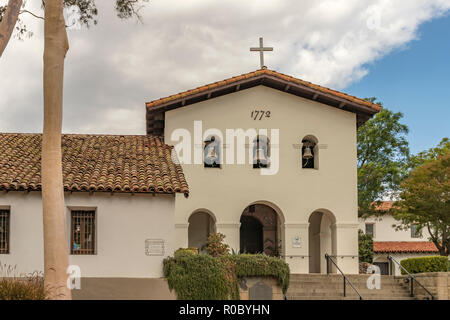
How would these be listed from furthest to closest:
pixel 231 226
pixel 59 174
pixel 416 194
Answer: pixel 416 194 < pixel 231 226 < pixel 59 174

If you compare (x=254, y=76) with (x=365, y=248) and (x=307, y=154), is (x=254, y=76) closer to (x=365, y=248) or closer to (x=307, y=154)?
(x=307, y=154)

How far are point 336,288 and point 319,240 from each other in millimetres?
5440

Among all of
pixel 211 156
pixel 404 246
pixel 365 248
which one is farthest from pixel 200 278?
pixel 404 246

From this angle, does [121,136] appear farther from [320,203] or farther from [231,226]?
[320,203]

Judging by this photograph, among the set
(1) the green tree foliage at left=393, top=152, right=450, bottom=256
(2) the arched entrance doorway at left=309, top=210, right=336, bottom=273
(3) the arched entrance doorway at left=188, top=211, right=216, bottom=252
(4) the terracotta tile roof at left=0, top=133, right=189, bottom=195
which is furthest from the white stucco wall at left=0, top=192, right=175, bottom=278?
(1) the green tree foliage at left=393, top=152, right=450, bottom=256

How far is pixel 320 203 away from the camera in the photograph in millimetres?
24891

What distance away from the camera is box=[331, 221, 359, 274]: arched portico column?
2467cm

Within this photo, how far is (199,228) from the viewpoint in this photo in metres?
26.0

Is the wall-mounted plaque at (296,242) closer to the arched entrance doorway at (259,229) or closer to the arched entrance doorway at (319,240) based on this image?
the arched entrance doorway at (319,240)

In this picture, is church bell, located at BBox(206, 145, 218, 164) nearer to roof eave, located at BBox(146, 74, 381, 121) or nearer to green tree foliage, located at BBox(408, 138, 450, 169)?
roof eave, located at BBox(146, 74, 381, 121)

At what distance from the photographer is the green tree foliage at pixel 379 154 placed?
39.2m

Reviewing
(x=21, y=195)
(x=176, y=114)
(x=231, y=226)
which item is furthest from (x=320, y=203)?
(x=21, y=195)

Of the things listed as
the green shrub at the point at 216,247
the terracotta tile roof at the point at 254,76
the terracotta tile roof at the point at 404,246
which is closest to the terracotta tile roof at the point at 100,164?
the terracotta tile roof at the point at 254,76
